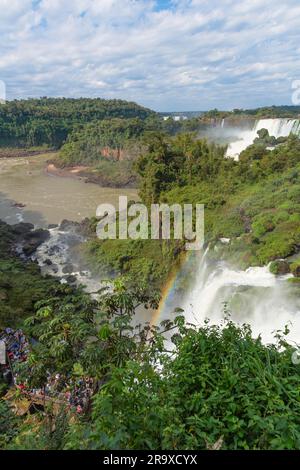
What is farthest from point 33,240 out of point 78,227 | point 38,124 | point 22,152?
point 38,124

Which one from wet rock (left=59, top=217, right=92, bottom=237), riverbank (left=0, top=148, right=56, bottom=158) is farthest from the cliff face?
riverbank (left=0, top=148, right=56, bottom=158)

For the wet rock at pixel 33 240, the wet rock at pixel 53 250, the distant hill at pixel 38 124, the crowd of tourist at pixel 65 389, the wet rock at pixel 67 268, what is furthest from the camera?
the distant hill at pixel 38 124

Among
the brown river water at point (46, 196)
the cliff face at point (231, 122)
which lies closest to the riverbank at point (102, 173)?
the brown river water at point (46, 196)

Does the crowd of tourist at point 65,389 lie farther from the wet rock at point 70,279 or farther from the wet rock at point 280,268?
the wet rock at point 70,279

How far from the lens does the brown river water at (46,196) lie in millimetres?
28484

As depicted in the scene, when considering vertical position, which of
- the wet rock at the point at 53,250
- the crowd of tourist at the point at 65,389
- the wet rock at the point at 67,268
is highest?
the crowd of tourist at the point at 65,389

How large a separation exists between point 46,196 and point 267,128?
20266mm

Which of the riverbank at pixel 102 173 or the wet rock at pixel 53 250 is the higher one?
the riverbank at pixel 102 173

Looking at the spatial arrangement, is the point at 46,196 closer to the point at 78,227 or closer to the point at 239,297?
the point at 78,227

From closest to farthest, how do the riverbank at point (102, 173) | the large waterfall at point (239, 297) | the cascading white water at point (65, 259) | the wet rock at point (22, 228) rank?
the large waterfall at point (239, 297), the cascading white water at point (65, 259), the wet rock at point (22, 228), the riverbank at point (102, 173)

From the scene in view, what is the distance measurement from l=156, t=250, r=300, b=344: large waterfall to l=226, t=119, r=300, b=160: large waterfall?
15625mm

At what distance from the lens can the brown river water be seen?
93.5 ft

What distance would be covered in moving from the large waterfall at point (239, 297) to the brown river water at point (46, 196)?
1501 cm

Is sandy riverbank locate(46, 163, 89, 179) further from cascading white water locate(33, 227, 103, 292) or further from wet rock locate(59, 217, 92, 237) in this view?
cascading white water locate(33, 227, 103, 292)
